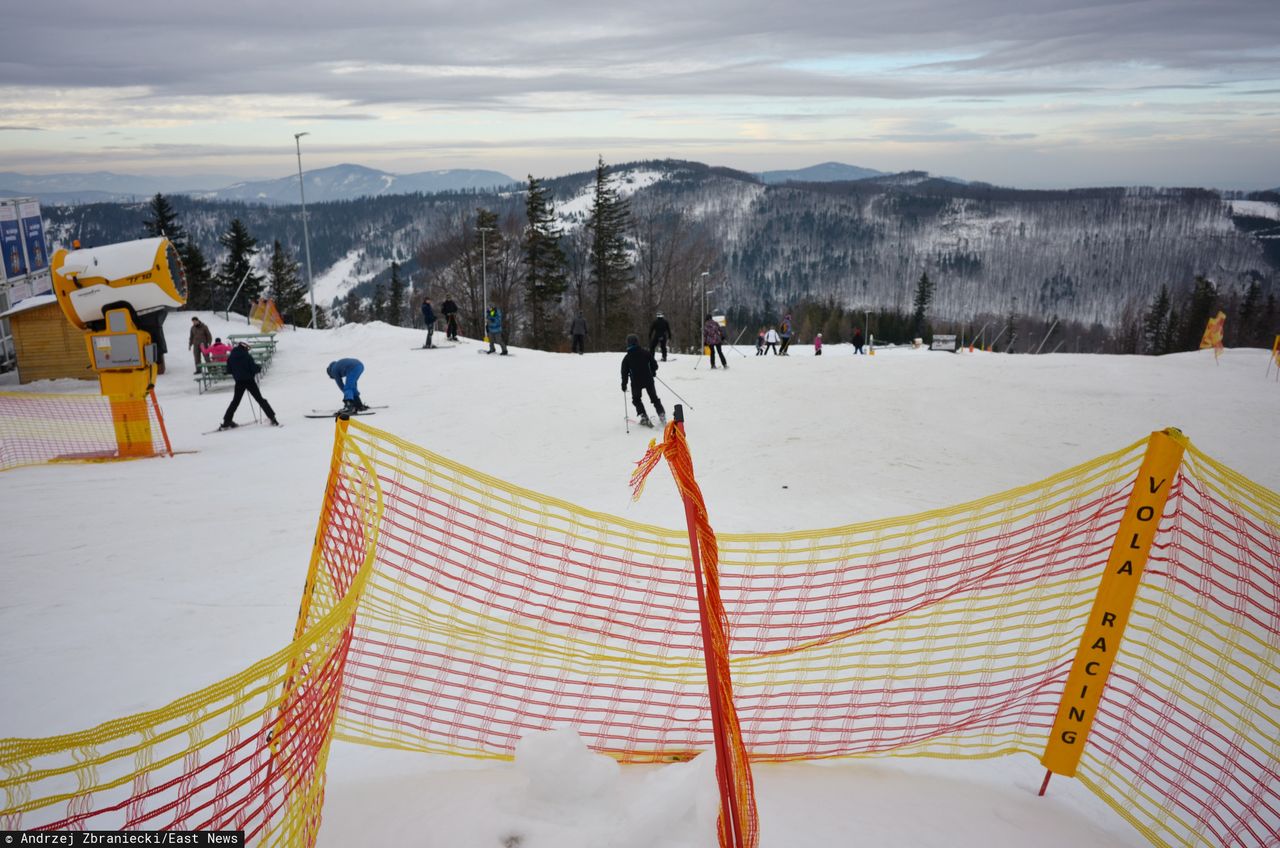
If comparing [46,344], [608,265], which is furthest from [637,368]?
[608,265]

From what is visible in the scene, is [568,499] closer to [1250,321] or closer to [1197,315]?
[1197,315]

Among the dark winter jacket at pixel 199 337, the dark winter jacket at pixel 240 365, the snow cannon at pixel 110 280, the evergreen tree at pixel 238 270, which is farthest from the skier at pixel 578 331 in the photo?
the evergreen tree at pixel 238 270

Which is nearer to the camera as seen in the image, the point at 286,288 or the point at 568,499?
the point at 568,499

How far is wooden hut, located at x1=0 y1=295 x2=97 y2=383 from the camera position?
1927cm

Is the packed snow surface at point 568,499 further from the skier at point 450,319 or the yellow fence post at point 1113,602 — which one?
the skier at point 450,319

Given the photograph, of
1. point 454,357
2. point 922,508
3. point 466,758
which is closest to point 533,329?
point 454,357

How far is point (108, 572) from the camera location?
6680 millimetres

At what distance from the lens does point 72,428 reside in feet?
46.0

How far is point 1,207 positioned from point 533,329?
3106 centimetres

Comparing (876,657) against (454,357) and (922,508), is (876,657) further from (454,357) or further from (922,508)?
(454,357)

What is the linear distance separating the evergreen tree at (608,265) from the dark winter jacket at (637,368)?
44414mm

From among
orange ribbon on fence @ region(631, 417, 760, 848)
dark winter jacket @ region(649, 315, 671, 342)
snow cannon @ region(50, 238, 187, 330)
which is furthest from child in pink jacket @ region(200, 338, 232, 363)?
orange ribbon on fence @ region(631, 417, 760, 848)

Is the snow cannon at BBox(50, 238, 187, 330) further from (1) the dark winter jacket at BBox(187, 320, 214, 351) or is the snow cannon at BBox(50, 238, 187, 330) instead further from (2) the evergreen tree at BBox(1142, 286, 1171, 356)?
(2) the evergreen tree at BBox(1142, 286, 1171, 356)

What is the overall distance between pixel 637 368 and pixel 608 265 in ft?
154
